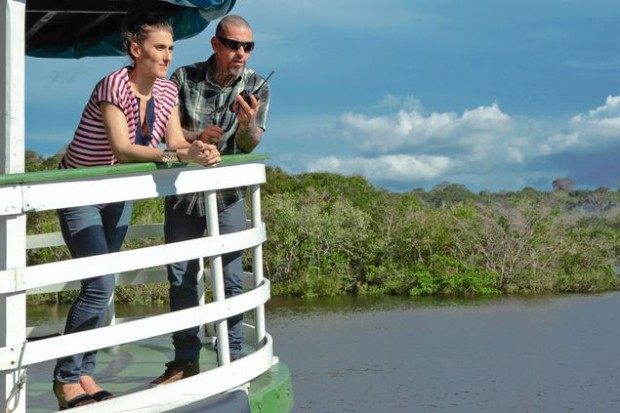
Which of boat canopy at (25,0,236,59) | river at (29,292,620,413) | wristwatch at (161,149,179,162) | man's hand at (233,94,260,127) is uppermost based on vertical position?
boat canopy at (25,0,236,59)

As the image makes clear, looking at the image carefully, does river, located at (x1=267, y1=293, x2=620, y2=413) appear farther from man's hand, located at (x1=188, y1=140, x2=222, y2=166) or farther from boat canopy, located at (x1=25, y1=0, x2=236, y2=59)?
man's hand, located at (x1=188, y1=140, x2=222, y2=166)

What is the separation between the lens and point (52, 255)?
82.7 ft

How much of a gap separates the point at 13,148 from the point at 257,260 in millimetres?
1343

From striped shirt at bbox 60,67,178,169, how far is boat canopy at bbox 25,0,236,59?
857mm

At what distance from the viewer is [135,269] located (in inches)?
157

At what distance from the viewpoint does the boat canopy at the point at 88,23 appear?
16.4 ft

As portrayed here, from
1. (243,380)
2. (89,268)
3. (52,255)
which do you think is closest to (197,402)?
(243,380)

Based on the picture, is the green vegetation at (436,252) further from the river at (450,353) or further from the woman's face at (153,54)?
the woman's face at (153,54)

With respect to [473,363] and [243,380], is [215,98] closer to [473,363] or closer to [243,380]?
[243,380]

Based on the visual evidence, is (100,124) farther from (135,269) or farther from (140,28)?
(135,269)

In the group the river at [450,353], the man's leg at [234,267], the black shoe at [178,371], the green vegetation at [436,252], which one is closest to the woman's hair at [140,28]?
the man's leg at [234,267]

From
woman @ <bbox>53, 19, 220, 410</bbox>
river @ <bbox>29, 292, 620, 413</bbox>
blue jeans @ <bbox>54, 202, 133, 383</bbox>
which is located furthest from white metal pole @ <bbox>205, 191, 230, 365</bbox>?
river @ <bbox>29, 292, 620, 413</bbox>

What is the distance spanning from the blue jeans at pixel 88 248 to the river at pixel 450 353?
10725 mm

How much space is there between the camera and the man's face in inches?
181
